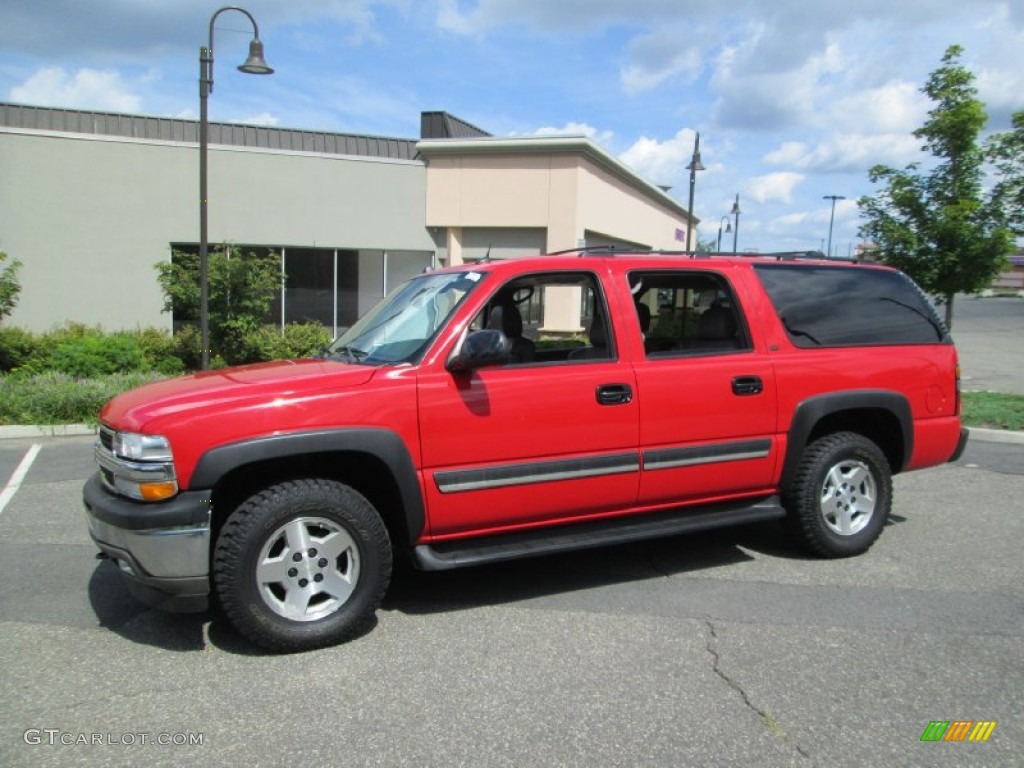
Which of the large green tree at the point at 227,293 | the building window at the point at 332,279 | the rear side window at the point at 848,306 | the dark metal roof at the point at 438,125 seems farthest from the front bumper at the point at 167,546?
the dark metal roof at the point at 438,125

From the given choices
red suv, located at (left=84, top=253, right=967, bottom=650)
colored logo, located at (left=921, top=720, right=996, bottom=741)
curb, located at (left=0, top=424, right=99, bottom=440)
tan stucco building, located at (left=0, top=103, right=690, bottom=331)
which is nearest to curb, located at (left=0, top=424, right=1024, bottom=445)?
curb, located at (left=0, top=424, right=99, bottom=440)

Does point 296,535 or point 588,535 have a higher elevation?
point 296,535

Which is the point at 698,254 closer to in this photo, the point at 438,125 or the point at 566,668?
the point at 566,668

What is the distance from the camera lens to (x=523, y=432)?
4047 millimetres

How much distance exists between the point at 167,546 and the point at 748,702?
2.60 meters

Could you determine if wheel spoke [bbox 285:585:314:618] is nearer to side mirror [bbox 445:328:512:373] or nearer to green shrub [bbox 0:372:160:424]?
side mirror [bbox 445:328:512:373]

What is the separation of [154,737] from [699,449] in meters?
3.08

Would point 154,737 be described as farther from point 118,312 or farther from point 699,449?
point 118,312

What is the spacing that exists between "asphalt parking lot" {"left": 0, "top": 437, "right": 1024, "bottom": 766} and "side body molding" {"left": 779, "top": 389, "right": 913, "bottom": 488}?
29.1 inches

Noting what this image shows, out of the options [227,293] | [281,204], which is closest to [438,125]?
[281,204]

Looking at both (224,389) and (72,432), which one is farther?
(72,432)

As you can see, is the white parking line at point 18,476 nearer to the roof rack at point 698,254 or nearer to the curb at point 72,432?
the curb at point 72,432

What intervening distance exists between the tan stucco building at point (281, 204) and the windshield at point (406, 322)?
46.5 feet

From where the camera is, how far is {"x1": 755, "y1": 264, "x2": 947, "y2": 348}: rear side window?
16.5 ft
